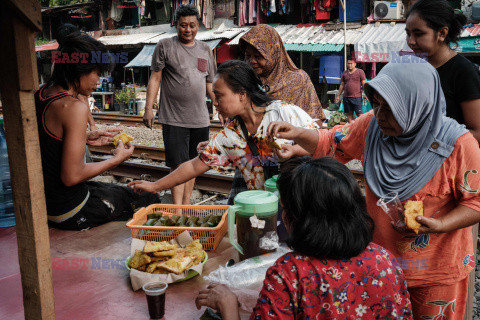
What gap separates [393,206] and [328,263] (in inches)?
22.0

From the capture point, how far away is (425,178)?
198 cm

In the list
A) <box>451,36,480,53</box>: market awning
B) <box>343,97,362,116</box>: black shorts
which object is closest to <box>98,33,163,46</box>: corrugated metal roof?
<box>343,97,362,116</box>: black shorts

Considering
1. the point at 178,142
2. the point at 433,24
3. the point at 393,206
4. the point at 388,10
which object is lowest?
the point at 178,142

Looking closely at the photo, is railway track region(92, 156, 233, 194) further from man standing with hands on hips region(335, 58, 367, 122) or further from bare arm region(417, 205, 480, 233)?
man standing with hands on hips region(335, 58, 367, 122)

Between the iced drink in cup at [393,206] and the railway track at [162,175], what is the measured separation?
13.0ft

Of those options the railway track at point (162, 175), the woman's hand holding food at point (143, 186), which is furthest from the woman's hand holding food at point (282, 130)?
the railway track at point (162, 175)

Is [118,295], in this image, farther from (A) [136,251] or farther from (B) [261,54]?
(B) [261,54]

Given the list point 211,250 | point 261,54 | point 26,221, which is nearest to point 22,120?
point 26,221

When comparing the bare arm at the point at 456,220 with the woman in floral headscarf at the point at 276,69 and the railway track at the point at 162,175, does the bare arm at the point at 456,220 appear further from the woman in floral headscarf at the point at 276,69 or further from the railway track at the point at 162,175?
the railway track at the point at 162,175

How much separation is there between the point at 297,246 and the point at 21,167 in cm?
108

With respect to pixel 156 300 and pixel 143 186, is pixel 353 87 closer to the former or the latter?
pixel 143 186

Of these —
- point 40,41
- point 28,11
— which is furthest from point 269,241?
point 40,41

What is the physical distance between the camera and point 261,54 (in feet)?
12.0

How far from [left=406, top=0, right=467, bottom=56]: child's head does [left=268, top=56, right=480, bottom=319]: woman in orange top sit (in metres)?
0.97
